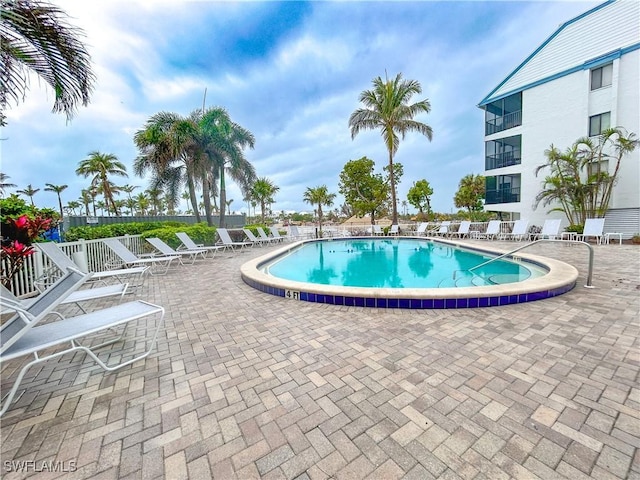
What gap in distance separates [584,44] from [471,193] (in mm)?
18102

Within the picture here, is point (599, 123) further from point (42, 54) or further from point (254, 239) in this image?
point (42, 54)

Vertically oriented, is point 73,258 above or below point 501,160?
below

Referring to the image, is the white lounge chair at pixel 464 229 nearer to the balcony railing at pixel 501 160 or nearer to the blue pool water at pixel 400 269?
the blue pool water at pixel 400 269

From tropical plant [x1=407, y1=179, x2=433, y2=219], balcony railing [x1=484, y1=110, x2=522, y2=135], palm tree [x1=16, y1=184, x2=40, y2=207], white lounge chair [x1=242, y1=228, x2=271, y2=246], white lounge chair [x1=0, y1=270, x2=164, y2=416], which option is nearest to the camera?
white lounge chair [x1=0, y1=270, x2=164, y2=416]

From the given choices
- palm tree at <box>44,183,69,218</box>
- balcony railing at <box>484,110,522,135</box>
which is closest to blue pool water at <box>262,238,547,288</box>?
balcony railing at <box>484,110,522,135</box>

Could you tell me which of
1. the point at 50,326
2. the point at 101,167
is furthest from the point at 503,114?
the point at 101,167

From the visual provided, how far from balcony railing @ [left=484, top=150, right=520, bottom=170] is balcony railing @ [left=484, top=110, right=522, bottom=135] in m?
1.62

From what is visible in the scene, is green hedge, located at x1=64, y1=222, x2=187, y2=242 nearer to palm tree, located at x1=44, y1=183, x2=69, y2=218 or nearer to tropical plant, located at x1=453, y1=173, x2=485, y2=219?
tropical plant, located at x1=453, y1=173, x2=485, y2=219

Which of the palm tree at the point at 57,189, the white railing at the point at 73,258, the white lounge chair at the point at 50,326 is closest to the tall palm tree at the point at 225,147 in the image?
the white railing at the point at 73,258

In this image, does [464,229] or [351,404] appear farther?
[464,229]

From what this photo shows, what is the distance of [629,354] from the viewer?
97.1 inches

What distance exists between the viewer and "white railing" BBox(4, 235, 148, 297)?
16.0ft

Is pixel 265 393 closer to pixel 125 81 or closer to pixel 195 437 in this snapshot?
pixel 195 437

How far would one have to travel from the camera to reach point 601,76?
13.6 m
